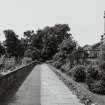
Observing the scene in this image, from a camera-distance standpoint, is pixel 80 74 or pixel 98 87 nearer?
pixel 98 87

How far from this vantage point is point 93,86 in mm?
10766

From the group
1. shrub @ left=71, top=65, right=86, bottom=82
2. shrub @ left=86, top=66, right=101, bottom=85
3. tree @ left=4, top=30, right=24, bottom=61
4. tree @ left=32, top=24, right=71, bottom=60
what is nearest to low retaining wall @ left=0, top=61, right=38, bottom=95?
shrub @ left=71, top=65, right=86, bottom=82

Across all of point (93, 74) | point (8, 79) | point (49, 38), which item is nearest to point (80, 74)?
point (93, 74)

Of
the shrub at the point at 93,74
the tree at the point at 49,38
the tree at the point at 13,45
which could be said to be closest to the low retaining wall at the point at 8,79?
the shrub at the point at 93,74

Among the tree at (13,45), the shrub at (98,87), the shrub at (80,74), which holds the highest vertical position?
the tree at (13,45)

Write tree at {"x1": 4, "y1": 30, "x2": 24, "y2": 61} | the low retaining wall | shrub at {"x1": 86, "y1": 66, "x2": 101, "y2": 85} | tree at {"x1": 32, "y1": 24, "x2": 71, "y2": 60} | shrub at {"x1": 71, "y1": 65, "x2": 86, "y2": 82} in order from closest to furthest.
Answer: the low retaining wall, shrub at {"x1": 86, "y1": 66, "x2": 101, "y2": 85}, shrub at {"x1": 71, "y1": 65, "x2": 86, "y2": 82}, tree at {"x1": 32, "y1": 24, "x2": 71, "y2": 60}, tree at {"x1": 4, "y1": 30, "x2": 24, "y2": 61}

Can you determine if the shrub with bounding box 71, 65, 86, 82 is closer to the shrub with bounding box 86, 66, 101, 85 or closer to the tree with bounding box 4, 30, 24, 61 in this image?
the shrub with bounding box 86, 66, 101, 85

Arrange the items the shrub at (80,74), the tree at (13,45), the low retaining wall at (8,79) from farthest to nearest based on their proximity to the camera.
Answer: the tree at (13,45) < the shrub at (80,74) < the low retaining wall at (8,79)

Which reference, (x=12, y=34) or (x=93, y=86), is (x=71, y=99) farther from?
(x=12, y=34)

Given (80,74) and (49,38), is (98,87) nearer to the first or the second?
(80,74)

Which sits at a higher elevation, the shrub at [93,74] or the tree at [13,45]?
the tree at [13,45]

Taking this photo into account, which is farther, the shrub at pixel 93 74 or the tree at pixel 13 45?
the tree at pixel 13 45

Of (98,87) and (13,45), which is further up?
(13,45)

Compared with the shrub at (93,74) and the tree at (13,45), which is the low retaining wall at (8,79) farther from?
the tree at (13,45)
